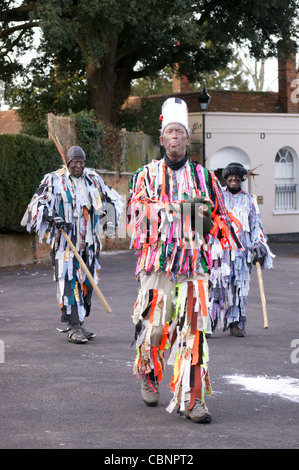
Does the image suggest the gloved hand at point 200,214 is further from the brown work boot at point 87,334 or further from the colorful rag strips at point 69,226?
the brown work boot at point 87,334

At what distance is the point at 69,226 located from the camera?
9.33 m

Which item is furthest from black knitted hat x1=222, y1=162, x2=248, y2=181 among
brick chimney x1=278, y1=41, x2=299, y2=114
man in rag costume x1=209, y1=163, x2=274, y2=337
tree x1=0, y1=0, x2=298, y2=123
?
brick chimney x1=278, y1=41, x2=299, y2=114

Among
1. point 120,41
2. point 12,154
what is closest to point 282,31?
point 120,41

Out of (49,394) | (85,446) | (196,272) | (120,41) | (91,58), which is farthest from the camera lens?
(120,41)

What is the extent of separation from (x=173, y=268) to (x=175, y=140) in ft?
2.72

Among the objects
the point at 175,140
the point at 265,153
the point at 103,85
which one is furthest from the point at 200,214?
the point at 265,153

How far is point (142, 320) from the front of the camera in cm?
620

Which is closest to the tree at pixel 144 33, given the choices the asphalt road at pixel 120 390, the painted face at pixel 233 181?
the asphalt road at pixel 120 390

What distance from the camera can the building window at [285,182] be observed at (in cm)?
3603

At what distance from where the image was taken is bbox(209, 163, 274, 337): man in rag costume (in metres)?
9.73

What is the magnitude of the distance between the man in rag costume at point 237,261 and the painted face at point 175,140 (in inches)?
139

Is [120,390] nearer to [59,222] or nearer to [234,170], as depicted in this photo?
[59,222]
